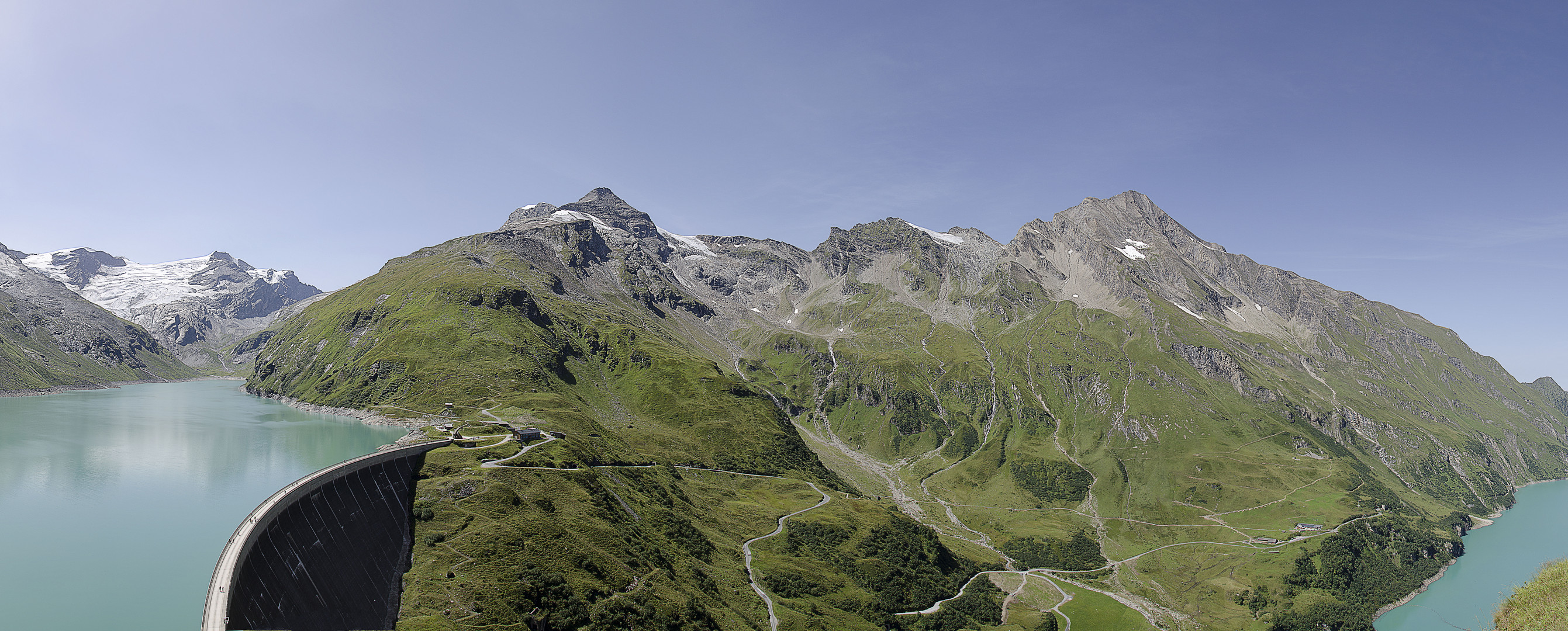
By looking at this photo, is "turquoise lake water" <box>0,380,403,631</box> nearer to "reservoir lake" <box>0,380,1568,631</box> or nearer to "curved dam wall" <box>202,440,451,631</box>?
"reservoir lake" <box>0,380,1568,631</box>

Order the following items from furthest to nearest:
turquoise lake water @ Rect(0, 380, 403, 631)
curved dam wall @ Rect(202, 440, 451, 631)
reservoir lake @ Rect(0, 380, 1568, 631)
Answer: turquoise lake water @ Rect(0, 380, 403, 631) → reservoir lake @ Rect(0, 380, 1568, 631) → curved dam wall @ Rect(202, 440, 451, 631)

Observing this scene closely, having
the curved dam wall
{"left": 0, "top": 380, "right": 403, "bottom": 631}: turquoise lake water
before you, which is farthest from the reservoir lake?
the curved dam wall

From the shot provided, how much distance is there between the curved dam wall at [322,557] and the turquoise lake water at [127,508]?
37.2 feet

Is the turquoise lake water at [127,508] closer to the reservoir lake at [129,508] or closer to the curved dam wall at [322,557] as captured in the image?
the reservoir lake at [129,508]

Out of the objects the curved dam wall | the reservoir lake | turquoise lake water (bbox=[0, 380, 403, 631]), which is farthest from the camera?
turquoise lake water (bbox=[0, 380, 403, 631])

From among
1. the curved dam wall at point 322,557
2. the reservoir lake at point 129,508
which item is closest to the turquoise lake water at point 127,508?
the reservoir lake at point 129,508

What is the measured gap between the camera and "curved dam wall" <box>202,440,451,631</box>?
2197 inches

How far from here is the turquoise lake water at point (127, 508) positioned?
67.2 meters

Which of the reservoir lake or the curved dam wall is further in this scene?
the reservoir lake

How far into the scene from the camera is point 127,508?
98000mm

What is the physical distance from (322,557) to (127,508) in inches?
Result: 2275

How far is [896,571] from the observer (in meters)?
167

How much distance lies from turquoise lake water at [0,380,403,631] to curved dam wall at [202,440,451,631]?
11334 millimetres

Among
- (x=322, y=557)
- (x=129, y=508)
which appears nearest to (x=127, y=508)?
(x=129, y=508)
